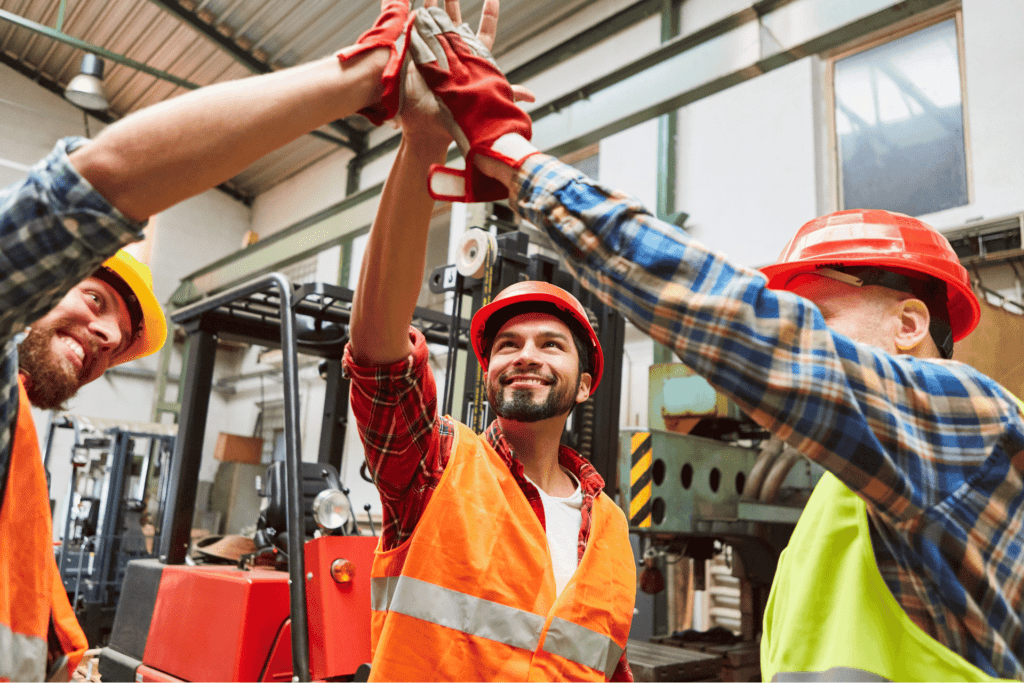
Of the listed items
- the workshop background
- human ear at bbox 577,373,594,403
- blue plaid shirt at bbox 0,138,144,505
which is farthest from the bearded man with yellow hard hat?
the workshop background

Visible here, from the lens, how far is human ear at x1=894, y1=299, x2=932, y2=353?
1.38 meters

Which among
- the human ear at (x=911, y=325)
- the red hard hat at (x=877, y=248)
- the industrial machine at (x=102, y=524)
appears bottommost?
the industrial machine at (x=102, y=524)

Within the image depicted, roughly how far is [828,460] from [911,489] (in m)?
0.13

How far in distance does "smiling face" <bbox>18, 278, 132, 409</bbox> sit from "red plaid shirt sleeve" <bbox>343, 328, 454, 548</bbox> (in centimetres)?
59

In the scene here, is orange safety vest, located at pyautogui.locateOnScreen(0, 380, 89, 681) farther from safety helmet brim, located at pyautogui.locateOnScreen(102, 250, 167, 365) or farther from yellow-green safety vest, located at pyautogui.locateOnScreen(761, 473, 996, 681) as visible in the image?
yellow-green safety vest, located at pyautogui.locateOnScreen(761, 473, 996, 681)

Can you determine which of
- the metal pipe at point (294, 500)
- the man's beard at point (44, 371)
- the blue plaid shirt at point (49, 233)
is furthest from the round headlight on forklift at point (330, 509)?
the blue plaid shirt at point (49, 233)

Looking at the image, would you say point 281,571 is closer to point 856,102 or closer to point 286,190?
point 856,102

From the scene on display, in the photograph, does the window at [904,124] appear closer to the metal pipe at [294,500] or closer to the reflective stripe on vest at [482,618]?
the metal pipe at [294,500]

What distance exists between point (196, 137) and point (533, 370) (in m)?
1.57

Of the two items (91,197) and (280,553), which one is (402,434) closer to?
(91,197)

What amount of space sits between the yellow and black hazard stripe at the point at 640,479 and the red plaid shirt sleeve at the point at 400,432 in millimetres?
2719

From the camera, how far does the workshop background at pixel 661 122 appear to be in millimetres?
4465

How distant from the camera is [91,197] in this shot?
80cm

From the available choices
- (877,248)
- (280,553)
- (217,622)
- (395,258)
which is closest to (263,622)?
(217,622)
